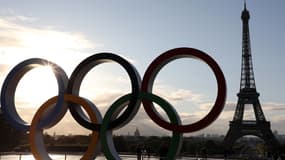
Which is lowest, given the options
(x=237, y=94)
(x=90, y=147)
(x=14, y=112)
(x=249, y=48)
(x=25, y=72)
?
(x=90, y=147)

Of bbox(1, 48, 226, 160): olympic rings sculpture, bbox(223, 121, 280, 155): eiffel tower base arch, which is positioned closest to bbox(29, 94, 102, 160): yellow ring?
bbox(1, 48, 226, 160): olympic rings sculpture

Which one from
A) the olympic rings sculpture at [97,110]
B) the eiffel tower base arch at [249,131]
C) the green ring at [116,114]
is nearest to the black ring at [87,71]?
the olympic rings sculpture at [97,110]

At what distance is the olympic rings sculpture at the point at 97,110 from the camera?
16328 millimetres

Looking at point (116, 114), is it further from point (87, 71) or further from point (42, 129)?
point (42, 129)

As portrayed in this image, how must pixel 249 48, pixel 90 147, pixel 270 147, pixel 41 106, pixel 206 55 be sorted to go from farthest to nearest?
pixel 249 48 < pixel 270 147 < pixel 41 106 < pixel 90 147 < pixel 206 55

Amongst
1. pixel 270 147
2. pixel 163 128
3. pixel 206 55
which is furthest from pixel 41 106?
pixel 270 147

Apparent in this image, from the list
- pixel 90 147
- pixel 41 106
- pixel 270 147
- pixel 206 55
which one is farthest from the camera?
pixel 270 147

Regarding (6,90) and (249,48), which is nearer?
(6,90)

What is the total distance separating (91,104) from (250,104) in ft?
158

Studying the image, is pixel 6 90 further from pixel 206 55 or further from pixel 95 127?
pixel 206 55

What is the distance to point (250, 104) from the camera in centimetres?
6247

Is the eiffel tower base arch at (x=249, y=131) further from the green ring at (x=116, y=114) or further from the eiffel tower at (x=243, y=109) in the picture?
the green ring at (x=116, y=114)

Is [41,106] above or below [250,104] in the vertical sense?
below

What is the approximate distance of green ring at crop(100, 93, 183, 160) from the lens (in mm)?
16344
